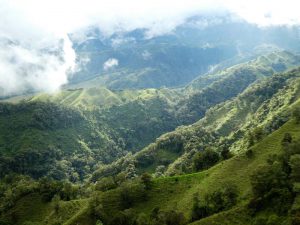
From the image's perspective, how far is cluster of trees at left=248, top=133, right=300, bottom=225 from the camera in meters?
147

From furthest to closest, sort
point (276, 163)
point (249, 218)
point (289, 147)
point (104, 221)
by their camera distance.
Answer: point (104, 221)
point (289, 147)
point (276, 163)
point (249, 218)

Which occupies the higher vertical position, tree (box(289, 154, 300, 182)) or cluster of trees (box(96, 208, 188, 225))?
tree (box(289, 154, 300, 182))

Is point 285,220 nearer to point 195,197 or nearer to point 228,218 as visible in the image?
point 228,218

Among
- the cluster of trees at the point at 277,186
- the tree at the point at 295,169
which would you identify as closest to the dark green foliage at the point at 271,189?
the cluster of trees at the point at 277,186

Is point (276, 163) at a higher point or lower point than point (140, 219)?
higher

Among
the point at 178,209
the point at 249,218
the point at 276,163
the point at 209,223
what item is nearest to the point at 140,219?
the point at 178,209

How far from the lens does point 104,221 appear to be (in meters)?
189

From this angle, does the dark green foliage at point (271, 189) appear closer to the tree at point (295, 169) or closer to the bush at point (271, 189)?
the bush at point (271, 189)

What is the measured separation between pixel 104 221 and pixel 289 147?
8351 centimetres

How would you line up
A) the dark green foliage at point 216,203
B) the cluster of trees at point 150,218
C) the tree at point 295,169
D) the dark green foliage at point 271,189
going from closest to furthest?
the dark green foliage at point 271,189 → the tree at point 295,169 → the cluster of trees at point 150,218 → the dark green foliage at point 216,203

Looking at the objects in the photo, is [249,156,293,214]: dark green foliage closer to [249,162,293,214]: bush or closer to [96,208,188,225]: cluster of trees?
[249,162,293,214]: bush

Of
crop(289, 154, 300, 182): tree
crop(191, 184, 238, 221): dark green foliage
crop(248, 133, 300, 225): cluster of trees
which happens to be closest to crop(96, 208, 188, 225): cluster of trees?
crop(191, 184, 238, 221): dark green foliage

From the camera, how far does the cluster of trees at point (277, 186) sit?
147 meters

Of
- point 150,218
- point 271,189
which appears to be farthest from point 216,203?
point 150,218
